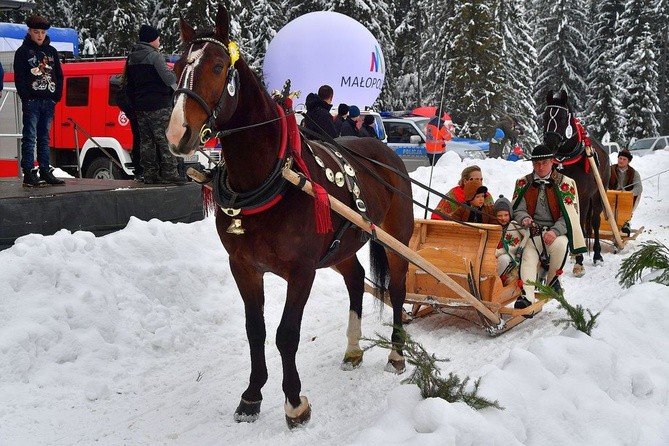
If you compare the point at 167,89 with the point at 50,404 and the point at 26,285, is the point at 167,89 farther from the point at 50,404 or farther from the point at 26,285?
the point at 50,404

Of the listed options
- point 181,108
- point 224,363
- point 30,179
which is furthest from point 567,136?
point 181,108

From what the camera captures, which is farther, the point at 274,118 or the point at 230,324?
the point at 230,324

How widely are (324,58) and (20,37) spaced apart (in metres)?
7.58

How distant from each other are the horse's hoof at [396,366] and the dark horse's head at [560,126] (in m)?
4.46

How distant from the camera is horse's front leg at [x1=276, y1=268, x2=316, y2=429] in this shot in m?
4.35

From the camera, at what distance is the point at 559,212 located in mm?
7336

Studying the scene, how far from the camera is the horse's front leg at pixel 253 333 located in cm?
454

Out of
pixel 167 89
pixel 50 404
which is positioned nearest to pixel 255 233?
pixel 50 404

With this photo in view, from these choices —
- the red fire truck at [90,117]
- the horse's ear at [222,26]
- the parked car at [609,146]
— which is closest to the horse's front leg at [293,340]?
the horse's ear at [222,26]

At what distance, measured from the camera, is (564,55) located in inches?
1777

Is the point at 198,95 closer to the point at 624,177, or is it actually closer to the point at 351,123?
the point at 351,123

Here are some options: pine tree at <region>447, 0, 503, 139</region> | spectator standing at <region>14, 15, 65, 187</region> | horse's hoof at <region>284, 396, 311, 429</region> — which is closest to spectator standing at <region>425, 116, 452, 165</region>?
spectator standing at <region>14, 15, 65, 187</region>

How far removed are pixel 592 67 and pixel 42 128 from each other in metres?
43.1

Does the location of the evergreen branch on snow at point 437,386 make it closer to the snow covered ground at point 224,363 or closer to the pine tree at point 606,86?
the snow covered ground at point 224,363
